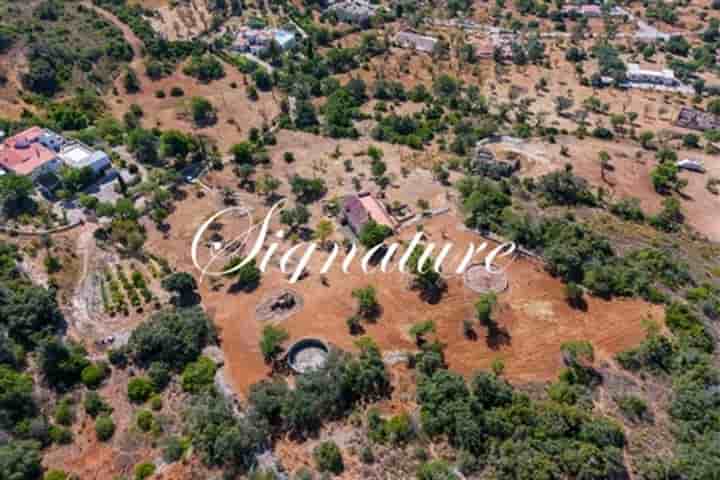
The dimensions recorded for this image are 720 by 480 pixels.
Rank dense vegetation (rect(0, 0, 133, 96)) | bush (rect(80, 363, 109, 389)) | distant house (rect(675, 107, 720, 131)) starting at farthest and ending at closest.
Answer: dense vegetation (rect(0, 0, 133, 96))
distant house (rect(675, 107, 720, 131))
bush (rect(80, 363, 109, 389))

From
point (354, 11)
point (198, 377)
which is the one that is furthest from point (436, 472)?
point (354, 11)

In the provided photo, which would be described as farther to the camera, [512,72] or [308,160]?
[512,72]

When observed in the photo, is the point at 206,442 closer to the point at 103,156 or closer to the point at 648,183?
the point at 103,156

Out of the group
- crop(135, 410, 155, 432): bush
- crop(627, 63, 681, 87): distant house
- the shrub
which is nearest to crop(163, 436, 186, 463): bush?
crop(135, 410, 155, 432): bush

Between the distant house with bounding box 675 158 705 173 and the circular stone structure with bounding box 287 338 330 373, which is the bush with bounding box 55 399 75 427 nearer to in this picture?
the circular stone structure with bounding box 287 338 330 373

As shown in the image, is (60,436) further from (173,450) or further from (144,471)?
(173,450)

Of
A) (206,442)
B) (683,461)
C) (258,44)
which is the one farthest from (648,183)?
(258,44)
